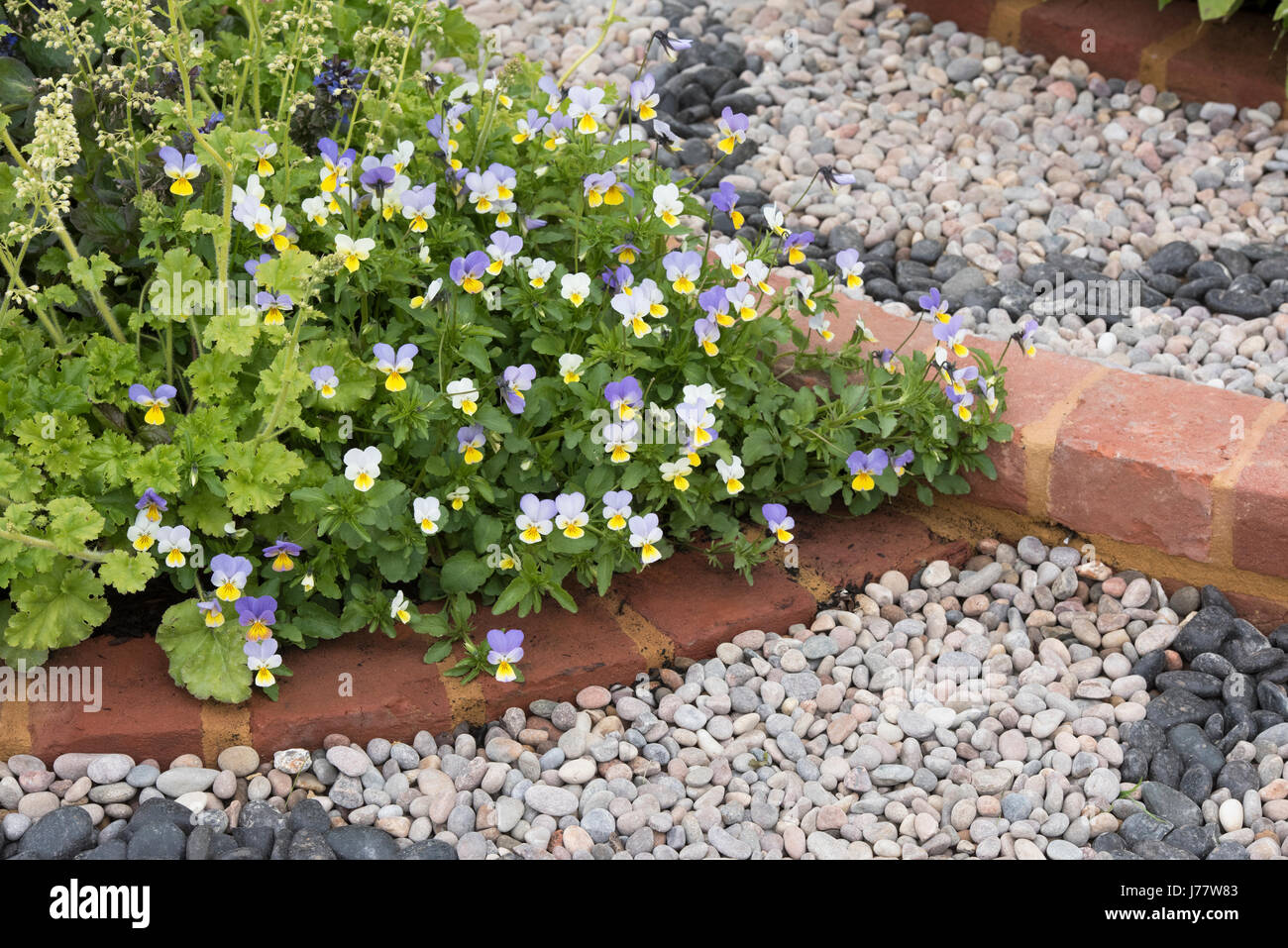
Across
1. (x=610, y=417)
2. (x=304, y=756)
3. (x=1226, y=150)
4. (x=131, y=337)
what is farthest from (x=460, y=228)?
(x=1226, y=150)

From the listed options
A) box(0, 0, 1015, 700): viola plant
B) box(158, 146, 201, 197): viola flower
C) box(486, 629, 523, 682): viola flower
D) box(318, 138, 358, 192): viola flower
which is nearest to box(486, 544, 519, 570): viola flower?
box(0, 0, 1015, 700): viola plant

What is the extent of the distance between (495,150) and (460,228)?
0.29 meters

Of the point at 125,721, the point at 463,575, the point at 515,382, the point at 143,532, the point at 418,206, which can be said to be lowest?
the point at 125,721

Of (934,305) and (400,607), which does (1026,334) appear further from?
(400,607)

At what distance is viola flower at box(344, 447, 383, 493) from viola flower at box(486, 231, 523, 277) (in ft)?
1.38

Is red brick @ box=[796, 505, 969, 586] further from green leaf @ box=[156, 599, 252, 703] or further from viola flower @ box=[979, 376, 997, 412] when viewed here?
green leaf @ box=[156, 599, 252, 703]

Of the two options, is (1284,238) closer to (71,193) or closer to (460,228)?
(460,228)

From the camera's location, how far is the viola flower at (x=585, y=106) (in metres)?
2.66

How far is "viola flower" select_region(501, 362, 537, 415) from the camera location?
2438mm

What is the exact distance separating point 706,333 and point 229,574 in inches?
36.3

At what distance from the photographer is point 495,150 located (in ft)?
9.30

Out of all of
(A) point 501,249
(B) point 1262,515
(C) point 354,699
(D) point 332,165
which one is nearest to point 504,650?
(C) point 354,699

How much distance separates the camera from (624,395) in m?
2.41

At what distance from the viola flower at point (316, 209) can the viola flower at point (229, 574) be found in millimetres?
638
